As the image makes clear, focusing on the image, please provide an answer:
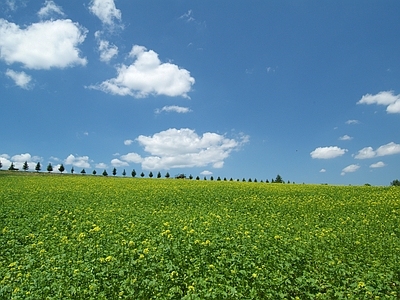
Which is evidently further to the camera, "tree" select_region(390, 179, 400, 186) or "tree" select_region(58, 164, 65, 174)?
"tree" select_region(58, 164, 65, 174)

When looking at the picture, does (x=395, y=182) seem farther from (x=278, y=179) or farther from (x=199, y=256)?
(x=199, y=256)

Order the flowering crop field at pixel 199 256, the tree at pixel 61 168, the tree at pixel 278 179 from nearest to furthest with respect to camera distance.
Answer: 1. the flowering crop field at pixel 199 256
2. the tree at pixel 278 179
3. the tree at pixel 61 168

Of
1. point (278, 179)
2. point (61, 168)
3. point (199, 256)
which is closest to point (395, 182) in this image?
point (278, 179)

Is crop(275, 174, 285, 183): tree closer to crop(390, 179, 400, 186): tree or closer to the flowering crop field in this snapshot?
crop(390, 179, 400, 186): tree

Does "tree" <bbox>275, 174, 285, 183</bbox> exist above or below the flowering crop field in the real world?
above

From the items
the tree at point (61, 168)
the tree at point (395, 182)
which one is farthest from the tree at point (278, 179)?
the tree at point (61, 168)

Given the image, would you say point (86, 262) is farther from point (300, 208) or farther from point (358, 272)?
point (300, 208)

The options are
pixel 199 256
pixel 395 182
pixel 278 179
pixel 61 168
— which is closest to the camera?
pixel 199 256

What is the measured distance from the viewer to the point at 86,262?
34.4ft

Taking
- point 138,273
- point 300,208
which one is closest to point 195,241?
point 138,273

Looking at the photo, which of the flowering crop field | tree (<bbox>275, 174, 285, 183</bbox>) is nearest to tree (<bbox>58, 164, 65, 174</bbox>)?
tree (<bbox>275, 174, 285, 183</bbox>)

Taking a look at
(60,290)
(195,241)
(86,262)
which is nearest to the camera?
(60,290)

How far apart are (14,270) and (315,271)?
33.7ft

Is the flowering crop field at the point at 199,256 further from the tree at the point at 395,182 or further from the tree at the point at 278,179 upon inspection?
the tree at the point at 278,179
